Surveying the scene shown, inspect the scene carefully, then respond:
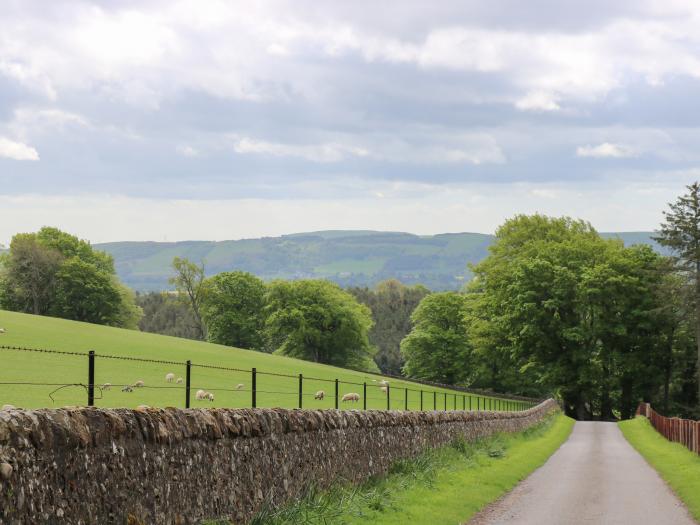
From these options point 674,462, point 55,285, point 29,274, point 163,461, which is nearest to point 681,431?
point 674,462

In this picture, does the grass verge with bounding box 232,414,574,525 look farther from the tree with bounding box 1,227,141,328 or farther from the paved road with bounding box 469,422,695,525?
the tree with bounding box 1,227,141,328

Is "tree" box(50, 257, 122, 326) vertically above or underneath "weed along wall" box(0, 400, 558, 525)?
above

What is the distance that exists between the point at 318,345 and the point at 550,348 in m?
40.3

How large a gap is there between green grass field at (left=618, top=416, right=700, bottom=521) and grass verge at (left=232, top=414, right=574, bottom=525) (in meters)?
4.11

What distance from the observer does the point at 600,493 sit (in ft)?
70.5

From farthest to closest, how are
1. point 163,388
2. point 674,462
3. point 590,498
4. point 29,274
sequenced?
point 29,274
point 674,462
point 163,388
point 590,498

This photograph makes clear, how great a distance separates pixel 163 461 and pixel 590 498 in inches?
528

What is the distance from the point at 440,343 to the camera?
108 metres

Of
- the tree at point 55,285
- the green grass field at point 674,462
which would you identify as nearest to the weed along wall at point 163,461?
the green grass field at point 674,462

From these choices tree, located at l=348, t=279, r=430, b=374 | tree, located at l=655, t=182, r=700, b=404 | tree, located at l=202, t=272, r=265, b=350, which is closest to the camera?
tree, located at l=655, t=182, r=700, b=404

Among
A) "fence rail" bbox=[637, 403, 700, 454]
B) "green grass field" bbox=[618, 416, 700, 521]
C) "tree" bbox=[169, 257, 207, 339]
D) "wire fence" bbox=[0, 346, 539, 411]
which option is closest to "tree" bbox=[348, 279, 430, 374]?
"tree" bbox=[169, 257, 207, 339]

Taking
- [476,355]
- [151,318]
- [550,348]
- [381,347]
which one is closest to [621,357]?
[550,348]

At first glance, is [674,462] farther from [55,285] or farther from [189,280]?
[189,280]

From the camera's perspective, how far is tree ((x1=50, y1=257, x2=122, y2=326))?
342 feet
